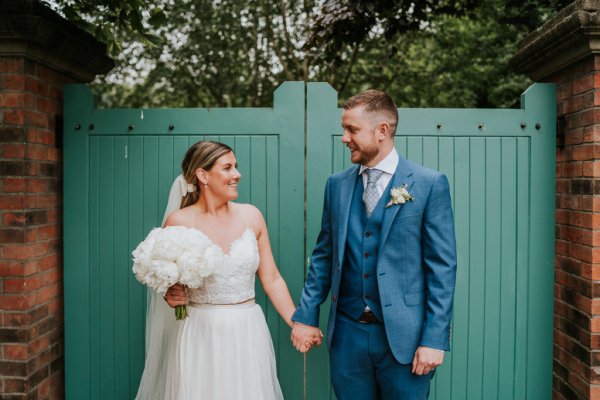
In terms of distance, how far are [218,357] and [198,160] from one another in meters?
1.03

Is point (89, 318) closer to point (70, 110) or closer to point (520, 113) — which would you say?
point (70, 110)

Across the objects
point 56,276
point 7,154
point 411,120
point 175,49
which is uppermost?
point 175,49

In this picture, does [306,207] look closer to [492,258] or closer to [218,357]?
[218,357]

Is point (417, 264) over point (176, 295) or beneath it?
over

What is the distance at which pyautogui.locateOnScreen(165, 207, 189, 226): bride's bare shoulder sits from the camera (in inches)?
111

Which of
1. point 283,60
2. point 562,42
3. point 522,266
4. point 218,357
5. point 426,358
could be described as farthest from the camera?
point 283,60

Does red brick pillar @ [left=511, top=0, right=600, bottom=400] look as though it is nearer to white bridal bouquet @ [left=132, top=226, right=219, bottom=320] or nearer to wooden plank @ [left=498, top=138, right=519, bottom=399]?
wooden plank @ [left=498, top=138, right=519, bottom=399]

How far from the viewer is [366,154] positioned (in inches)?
98.2

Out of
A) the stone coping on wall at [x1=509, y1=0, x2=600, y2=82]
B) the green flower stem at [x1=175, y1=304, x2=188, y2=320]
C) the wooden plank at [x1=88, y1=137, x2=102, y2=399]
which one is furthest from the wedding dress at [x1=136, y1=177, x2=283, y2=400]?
the stone coping on wall at [x1=509, y1=0, x2=600, y2=82]

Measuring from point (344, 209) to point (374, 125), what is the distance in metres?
0.42

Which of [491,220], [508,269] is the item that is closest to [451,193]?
[491,220]

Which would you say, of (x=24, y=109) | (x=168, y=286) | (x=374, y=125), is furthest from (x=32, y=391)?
(x=374, y=125)

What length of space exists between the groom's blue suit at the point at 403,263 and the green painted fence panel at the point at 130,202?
2.45 feet

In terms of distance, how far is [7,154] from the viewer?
2891mm
